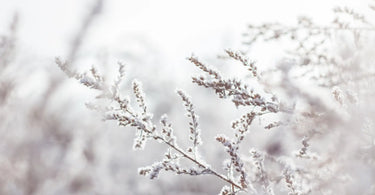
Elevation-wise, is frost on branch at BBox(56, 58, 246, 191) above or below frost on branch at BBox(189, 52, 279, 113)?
below

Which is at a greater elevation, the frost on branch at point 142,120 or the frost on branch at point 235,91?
the frost on branch at point 235,91

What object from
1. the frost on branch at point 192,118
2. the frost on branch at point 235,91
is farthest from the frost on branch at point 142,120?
the frost on branch at point 235,91

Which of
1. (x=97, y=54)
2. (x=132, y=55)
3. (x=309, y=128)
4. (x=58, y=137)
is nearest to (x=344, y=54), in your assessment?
(x=309, y=128)

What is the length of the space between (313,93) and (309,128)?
181mm

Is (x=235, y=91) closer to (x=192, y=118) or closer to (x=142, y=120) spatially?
(x=192, y=118)

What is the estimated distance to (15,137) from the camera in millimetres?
8500

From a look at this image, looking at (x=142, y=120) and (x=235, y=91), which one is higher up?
(x=235, y=91)

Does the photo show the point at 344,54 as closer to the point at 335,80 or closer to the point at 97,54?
the point at 335,80

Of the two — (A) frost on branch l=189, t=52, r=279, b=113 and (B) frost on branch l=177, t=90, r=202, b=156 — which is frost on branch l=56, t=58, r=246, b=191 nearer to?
(B) frost on branch l=177, t=90, r=202, b=156

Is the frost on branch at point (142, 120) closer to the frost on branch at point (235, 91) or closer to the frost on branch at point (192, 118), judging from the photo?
the frost on branch at point (192, 118)

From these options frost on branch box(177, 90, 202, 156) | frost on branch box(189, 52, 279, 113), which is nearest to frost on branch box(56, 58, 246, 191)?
frost on branch box(177, 90, 202, 156)

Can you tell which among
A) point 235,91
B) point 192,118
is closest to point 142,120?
point 192,118

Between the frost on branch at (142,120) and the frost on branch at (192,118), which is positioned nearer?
the frost on branch at (142,120)

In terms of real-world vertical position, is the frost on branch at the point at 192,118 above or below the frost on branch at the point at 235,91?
below
